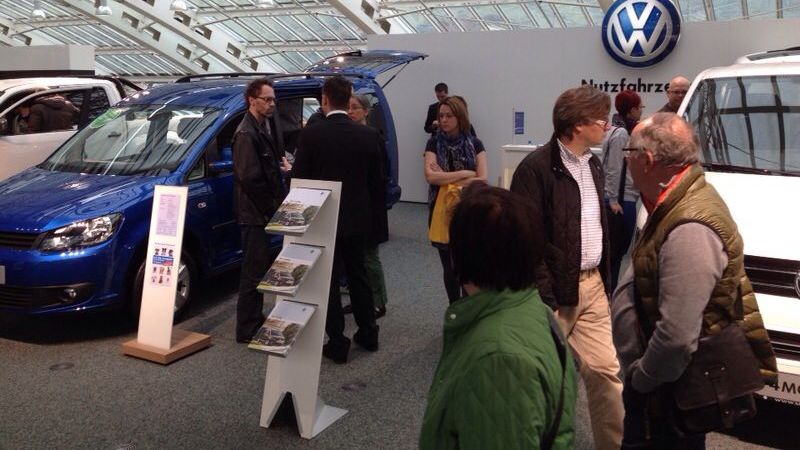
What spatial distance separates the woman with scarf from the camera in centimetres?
488

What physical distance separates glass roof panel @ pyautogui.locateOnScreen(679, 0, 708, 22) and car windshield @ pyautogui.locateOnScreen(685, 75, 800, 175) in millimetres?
17805

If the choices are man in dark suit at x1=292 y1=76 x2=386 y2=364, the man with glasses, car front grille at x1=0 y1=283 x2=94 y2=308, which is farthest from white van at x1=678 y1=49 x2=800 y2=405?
car front grille at x1=0 y1=283 x2=94 y2=308

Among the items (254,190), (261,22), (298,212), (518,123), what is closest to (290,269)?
(298,212)

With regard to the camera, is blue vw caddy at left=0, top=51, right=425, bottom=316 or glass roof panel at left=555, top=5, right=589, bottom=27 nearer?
blue vw caddy at left=0, top=51, right=425, bottom=316

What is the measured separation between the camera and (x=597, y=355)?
3371 millimetres

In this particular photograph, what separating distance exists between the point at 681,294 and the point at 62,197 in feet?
15.4

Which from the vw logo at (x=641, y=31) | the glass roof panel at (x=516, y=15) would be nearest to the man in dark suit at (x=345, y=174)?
the vw logo at (x=641, y=31)

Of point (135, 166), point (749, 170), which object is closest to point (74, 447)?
point (135, 166)

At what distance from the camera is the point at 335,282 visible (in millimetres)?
4824

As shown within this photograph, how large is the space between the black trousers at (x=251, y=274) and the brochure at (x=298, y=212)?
120 cm

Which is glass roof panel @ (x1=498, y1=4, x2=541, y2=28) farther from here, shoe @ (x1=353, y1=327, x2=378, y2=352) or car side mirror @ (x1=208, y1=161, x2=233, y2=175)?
shoe @ (x1=353, y1=327, x2=378, y2=352)

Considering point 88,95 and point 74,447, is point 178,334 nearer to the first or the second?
point 74,447

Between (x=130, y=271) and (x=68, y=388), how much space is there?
3.63ft

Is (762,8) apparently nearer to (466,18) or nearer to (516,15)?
(516,15)
